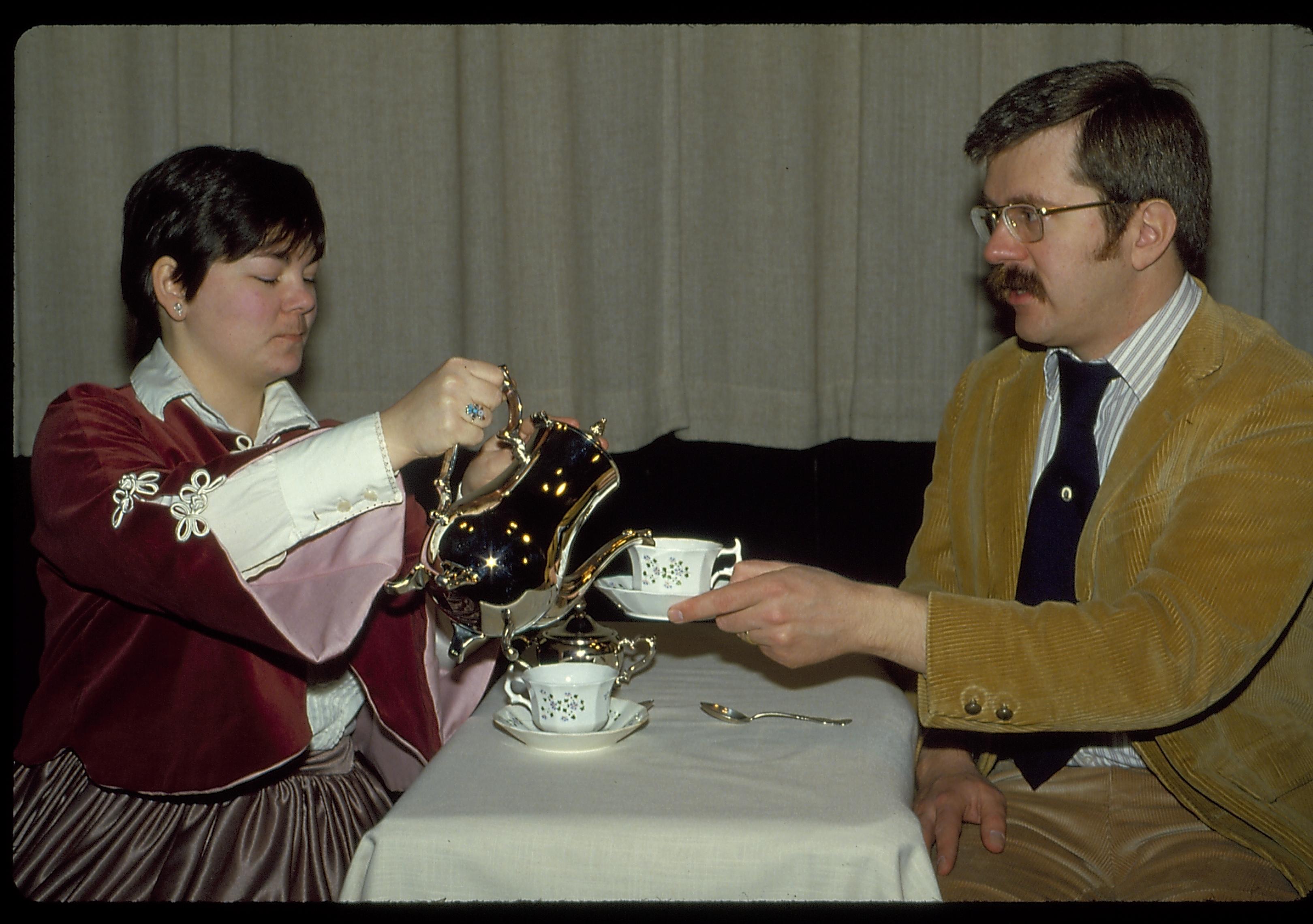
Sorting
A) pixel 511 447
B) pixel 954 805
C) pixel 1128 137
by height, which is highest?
pixel 1128 137

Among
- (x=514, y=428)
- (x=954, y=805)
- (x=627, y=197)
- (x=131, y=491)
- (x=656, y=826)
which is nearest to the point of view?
(x=656, y=826)

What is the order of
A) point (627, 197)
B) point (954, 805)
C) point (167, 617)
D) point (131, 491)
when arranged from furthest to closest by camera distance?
point (627, 197) < point (954, 805) < point (167, 617) < point (131, 491)

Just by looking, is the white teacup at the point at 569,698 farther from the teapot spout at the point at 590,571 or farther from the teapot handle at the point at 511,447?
the teapot handle at the point at 511,447

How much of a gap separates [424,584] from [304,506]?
227mm

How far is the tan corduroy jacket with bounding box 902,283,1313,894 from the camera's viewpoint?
1.30m

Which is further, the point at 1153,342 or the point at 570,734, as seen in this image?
the point at 1153,342

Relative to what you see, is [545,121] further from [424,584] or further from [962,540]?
[424,584]

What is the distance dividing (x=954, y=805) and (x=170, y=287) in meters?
1.31

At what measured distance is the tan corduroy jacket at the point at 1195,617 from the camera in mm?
1299

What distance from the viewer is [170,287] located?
1.59m

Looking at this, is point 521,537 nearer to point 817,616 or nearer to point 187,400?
point 817,616

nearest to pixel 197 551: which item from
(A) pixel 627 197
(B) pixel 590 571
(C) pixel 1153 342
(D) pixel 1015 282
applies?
(B) pixel 590 571

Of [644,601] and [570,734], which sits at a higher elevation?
[644,601]

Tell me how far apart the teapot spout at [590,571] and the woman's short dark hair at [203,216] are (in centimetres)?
72
